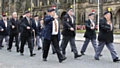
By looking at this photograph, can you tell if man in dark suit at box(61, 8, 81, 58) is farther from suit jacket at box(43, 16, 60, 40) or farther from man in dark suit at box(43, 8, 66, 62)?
suit jacket at box(43, 16, 60, 40)

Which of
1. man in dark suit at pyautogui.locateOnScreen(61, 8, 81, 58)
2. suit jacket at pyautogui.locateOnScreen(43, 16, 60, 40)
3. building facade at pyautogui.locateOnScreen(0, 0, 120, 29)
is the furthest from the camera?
building facade at pyautogui.locateOnScreen(0, 0, 120, 29)

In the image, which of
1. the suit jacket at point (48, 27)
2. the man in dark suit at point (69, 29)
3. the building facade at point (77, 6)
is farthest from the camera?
the building facade at point (77, 6)

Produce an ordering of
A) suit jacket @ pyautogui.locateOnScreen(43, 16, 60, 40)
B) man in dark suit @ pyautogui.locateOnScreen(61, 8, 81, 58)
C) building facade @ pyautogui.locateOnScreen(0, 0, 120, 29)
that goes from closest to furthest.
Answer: suit jacket @ pyautogui.locateOnScreen(43, 16, 60, 40) < man in dark suit @ pyautogui.locateOnScreen(61, 8, 81, 58) < building facade @ pyautogui.locateOnScreen(0, 0, 120, 29)

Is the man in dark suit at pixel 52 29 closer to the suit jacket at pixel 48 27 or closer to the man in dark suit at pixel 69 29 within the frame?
the suit jacket at pixel 48 27

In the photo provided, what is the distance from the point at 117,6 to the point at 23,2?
2947 centimetres

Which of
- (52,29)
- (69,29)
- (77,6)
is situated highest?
(52,29)

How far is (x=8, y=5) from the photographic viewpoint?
74250mm

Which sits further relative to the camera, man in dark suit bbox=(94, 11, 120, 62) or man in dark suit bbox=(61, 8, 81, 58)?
man in dark suit bbox=(61, 8, 81, 58)

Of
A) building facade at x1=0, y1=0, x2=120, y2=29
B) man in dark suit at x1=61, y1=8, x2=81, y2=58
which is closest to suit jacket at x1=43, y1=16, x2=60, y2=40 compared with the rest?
man in dark suit at x1=61, y1=8, x2=81, y2=58

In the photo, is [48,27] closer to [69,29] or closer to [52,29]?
[52,29]

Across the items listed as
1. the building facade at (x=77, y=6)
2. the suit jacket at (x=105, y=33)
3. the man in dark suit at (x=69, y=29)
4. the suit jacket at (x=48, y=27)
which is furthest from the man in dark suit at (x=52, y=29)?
the building facade at (x=77, y=6)

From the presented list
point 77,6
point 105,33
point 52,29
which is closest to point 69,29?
point 52,29

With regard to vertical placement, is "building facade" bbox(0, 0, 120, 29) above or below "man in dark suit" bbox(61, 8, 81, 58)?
below

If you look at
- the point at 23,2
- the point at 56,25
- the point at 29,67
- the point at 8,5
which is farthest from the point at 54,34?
the point at 8,5
